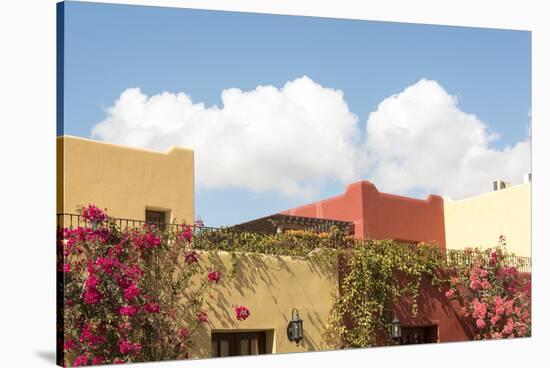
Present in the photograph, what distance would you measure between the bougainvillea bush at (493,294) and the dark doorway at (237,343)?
3585 millimetres

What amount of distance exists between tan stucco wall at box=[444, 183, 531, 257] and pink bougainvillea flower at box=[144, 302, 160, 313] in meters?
6.12

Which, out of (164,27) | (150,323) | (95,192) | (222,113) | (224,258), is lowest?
(150,323)

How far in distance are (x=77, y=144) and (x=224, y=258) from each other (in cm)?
254

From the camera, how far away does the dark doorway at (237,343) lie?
11211 mm

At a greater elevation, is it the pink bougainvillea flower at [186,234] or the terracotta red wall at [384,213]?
the terracotta red wall at [384,213]

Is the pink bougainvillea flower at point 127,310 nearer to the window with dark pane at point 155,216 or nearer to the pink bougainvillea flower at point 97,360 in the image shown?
the pink bougainvillea flower at point 97,360

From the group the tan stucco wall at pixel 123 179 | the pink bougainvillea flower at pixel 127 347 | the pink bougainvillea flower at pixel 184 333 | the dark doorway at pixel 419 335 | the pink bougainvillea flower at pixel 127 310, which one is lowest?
the dark doorway at pixel 419 335

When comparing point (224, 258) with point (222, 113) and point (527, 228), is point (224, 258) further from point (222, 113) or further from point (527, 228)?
point (527, 228)

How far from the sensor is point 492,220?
52.1 ft

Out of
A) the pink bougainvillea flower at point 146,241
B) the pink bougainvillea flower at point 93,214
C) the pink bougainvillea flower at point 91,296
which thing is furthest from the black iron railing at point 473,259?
the pink bougainvillea flower at point 91,296

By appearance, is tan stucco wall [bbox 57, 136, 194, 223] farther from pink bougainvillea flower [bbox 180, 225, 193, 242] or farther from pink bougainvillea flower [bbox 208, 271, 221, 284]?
pink bougainvillea flower [bbox 208, 271, 221, 284]

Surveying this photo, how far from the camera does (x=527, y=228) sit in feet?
46.1

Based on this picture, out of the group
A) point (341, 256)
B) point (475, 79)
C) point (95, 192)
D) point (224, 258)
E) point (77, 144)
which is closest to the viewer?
point (77, 144)
